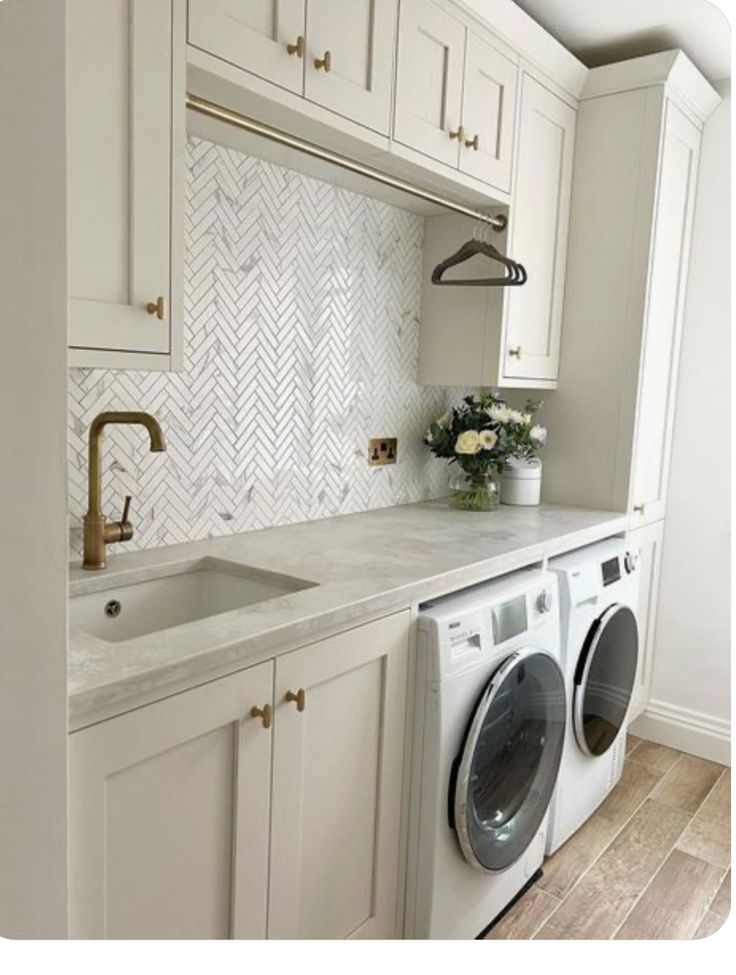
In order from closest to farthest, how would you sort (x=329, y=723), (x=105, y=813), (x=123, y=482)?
(x=105, y=813)
(x=329, y=723)
(x=123, y=482)

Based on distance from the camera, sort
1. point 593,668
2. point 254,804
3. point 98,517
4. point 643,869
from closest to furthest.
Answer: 1. point 254,804
2. point 98,517
3. point 643,869
4. point 593,668

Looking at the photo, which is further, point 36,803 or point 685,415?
point 685,415

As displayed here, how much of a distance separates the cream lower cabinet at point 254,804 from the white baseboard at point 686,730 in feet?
5.87

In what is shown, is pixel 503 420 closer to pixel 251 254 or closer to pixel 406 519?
pixel 406 519

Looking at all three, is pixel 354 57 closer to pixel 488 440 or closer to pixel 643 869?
pixel 488 440

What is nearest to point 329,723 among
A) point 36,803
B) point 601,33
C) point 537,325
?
point 36,803

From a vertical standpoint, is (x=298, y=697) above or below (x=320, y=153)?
below

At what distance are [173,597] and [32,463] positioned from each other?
92 centimetres

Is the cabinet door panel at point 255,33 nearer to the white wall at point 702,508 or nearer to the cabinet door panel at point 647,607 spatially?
the white wall at point 702,508

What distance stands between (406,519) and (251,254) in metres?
0.92

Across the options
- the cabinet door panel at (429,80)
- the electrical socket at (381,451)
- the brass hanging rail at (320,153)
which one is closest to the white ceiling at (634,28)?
the cabinet door panel at (429,80)

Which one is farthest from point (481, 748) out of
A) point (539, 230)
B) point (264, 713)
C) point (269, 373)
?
point (539, 230)

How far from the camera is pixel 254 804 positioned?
1.29m

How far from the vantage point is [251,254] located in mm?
1970
